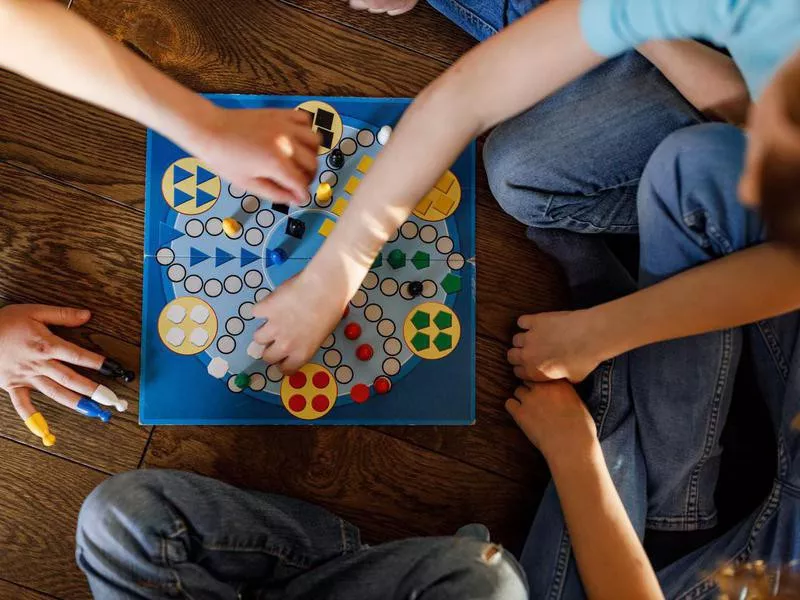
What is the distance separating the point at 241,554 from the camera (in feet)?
2.84

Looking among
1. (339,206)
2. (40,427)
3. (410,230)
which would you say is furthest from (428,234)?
(40,427)

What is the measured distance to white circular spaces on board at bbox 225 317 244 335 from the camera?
38.4 inches

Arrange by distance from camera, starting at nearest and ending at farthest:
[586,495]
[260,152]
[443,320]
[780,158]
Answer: [780,158]
[260,152]
[586,495]
[443,320]

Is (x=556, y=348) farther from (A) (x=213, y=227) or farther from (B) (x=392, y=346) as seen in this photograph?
(A) (x=213, y=227)

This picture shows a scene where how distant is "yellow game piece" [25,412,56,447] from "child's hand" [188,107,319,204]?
0.42m

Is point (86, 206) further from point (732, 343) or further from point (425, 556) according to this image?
point (732, 343)

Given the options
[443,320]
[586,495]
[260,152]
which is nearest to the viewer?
[260,152]

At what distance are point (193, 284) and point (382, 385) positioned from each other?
29cm

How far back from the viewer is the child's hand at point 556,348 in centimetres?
92

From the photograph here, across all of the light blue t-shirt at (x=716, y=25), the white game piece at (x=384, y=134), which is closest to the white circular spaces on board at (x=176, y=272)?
the white game piece at (x=384, y=134)

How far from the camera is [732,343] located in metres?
0.89

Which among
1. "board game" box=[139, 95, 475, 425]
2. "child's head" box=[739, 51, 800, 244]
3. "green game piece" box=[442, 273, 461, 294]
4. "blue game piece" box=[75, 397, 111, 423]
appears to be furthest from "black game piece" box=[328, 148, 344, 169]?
"child's head" box=[739, 51, 800, 244]

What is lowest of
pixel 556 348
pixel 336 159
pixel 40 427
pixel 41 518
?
pixel 41 518

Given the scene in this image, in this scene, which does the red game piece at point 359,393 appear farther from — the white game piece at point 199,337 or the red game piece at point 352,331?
the white game piece at point 199,337
